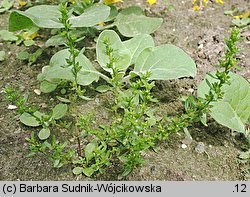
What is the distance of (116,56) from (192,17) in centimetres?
69

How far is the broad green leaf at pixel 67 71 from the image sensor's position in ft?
6.10


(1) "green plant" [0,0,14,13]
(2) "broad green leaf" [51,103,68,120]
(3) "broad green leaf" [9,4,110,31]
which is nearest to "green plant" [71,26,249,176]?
(2) "broad green leaf" [51,103,68,120]

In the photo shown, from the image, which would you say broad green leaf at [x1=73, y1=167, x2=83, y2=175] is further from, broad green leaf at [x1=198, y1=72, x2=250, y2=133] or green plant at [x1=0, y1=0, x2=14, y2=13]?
green plant at [x1=0, y1=0, x2=14, y2=13]

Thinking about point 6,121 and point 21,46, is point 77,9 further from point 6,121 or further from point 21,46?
point 6,121

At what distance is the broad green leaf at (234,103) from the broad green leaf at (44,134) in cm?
62

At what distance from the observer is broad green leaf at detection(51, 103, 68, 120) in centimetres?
181

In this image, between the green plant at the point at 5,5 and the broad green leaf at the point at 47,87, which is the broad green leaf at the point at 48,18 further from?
the green plant at the point at 5,5

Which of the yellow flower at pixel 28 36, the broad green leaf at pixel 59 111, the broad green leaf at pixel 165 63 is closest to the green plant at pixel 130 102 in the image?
the broad green leaf at pixel 165 63

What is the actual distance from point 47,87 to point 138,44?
44 cm

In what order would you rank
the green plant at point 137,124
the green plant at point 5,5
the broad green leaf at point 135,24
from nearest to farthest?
the green plant at point 137,124, the broad green leaf at point 135,24, the green plant at point 5,5

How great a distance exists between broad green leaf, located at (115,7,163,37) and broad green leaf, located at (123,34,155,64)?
0.57ft

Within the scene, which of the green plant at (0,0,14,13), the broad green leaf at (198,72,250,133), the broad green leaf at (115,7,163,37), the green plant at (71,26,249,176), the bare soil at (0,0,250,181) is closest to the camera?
the green plant at (71,26,249,176)

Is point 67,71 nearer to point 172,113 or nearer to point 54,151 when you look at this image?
point 54,151

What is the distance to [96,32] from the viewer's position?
227 centimetres
